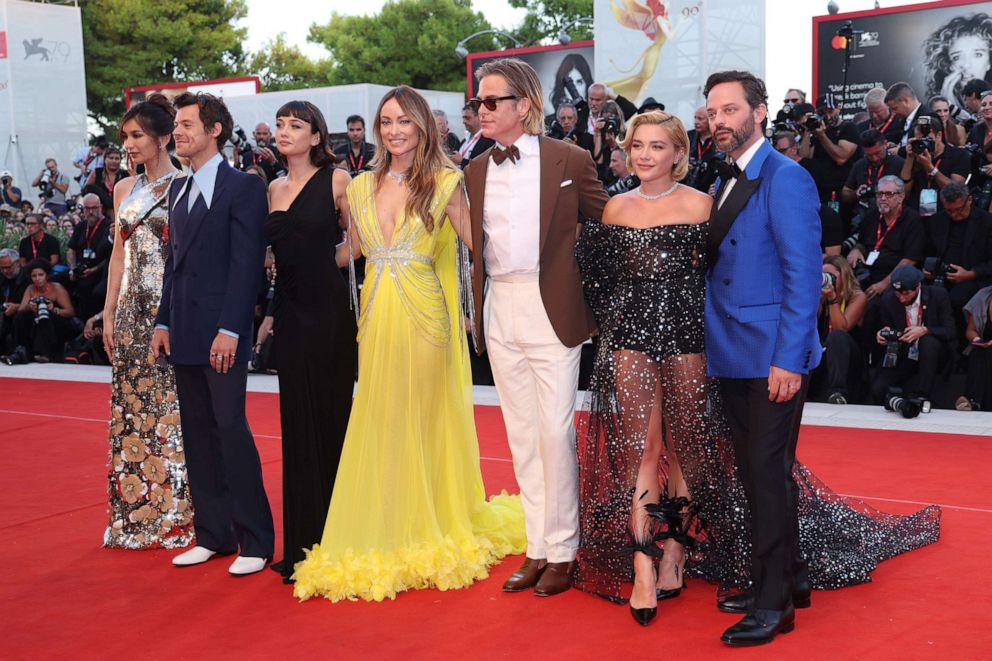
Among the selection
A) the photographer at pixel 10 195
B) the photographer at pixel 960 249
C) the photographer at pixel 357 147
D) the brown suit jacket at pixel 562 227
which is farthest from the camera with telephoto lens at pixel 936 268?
the photographer at pixel 10 195

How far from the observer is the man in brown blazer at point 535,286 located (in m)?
3.94

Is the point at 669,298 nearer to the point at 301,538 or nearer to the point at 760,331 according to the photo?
the point at 760,331

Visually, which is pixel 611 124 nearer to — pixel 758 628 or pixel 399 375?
pixel 399 375

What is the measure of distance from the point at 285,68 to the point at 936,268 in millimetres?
45465

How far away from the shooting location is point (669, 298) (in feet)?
12.2

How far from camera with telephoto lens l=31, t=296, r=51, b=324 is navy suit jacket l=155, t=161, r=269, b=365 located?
8633 millimetres

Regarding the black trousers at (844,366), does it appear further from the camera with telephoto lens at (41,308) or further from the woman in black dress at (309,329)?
the camera with telephoto lens at (41,308)

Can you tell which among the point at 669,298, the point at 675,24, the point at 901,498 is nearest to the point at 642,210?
the point at 669,298

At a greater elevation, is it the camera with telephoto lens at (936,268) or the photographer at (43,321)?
the camera with telephoto lens at (936,268)

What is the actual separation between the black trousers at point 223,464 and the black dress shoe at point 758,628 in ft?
6.35

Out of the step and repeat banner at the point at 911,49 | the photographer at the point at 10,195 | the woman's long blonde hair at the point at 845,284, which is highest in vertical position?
the step and repeat banner at the point at 911,49

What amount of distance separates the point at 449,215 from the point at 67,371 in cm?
846

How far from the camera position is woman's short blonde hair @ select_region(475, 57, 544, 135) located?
3939 millimetres

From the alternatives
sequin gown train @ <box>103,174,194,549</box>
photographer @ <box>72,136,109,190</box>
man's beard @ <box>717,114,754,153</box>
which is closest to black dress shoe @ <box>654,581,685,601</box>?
man's beard @ <box>717,114,754,153</box>
